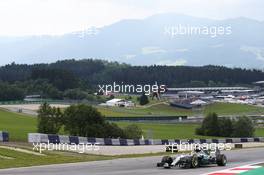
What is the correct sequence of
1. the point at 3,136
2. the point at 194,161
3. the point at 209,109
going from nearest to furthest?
the point at 194,161 < the point at 3,136 < the point at 209,109

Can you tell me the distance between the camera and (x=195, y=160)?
27469 mm

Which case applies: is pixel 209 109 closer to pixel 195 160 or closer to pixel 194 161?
pixel 195 160

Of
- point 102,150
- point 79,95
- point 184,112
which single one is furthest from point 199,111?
point 102,150

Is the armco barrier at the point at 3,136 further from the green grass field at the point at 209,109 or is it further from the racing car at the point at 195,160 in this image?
the green grass field at the point at 209,109

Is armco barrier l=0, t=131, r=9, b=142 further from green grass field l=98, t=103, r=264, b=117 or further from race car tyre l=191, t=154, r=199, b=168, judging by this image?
green grass field l=98, t=103, r=264, b=117

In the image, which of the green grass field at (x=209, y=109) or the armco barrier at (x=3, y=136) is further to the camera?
the green grass field at (x=209, y=109)

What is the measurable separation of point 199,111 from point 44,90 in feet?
162

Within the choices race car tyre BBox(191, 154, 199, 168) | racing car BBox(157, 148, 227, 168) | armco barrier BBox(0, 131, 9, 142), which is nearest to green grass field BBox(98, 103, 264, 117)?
armco barrier BBox(0, 131, 9, 142)

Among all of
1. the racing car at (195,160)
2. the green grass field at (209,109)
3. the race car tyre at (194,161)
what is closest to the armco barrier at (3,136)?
the racing car at (195,160)

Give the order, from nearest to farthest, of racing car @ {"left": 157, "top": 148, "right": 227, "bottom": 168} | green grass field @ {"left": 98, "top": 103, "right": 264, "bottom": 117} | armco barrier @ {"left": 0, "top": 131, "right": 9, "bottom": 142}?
racing car @ {"left": 157, "top": 148, "right": 227, "bottom": 168}
armco barrier @ {"left": 0, "top": 131, "right": 9, "bottom": 142}
green grass field @ {"left": 98, "top": 103, "right": 264, "bottom": 117}

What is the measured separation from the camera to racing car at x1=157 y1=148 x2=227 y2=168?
27.0m

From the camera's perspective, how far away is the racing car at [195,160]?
26953 mm

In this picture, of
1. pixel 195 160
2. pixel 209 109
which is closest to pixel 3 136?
pixel 195 160

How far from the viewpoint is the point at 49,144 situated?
134 ft
